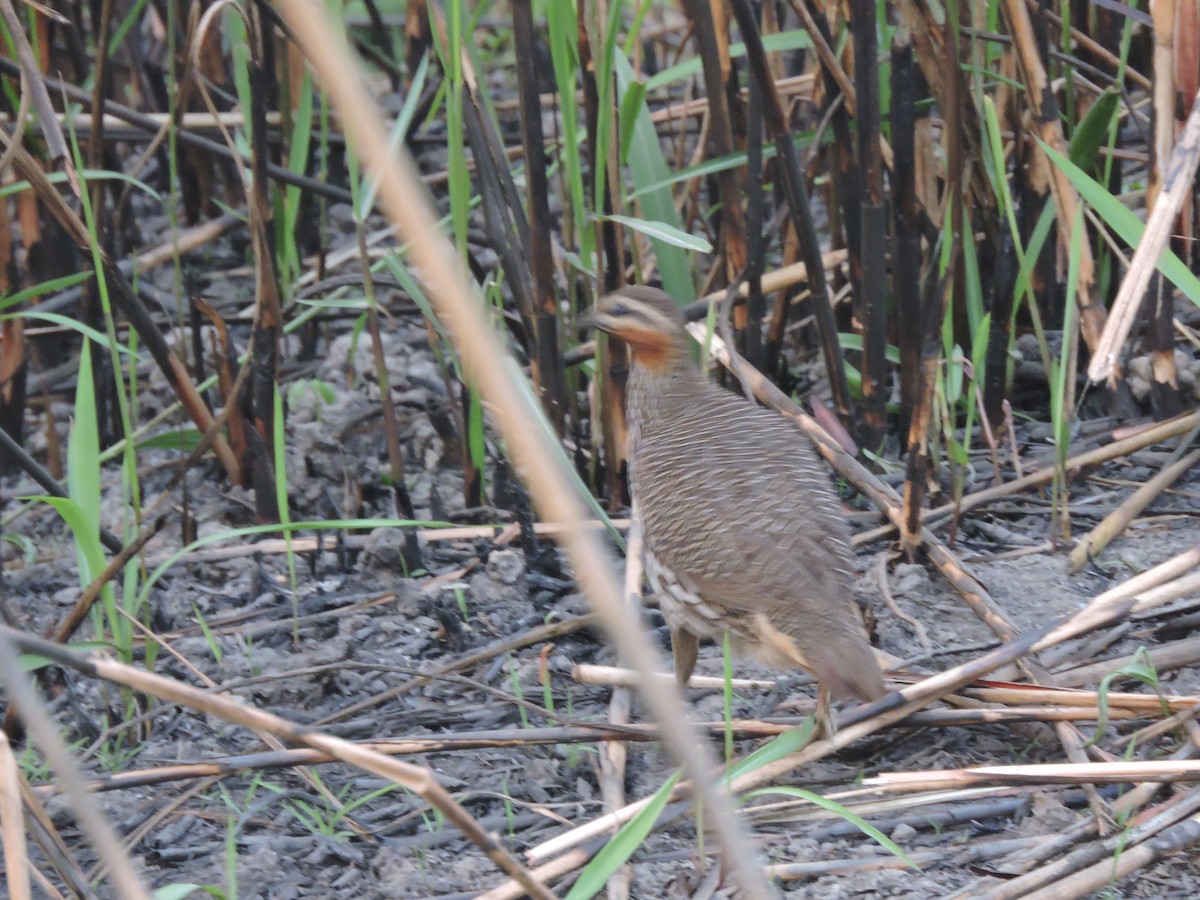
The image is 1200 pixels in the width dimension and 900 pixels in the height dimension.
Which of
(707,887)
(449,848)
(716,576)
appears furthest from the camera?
(716,576)

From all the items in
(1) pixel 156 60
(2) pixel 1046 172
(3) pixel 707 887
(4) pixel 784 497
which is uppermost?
(1) pixel 156 60

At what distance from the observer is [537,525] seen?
3.59 meters

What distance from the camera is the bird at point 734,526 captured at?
2604 millimetres

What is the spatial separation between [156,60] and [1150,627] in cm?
448

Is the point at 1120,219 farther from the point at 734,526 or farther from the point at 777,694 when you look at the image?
the point at 777,694

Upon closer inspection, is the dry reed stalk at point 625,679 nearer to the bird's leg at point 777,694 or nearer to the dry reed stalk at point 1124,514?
the bird's leg at point 777,694

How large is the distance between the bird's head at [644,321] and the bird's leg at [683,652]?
783mm

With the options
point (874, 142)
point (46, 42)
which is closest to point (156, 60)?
point (46, 42)

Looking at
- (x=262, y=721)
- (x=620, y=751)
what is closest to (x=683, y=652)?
(x=620, y=751)

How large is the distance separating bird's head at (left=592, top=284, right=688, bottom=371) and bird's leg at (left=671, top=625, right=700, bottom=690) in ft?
2.57

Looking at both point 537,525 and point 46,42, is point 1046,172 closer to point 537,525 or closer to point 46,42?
point 537,525

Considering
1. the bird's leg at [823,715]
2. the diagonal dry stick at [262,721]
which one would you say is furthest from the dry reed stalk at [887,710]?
the diagonal dry stick at [262,721]

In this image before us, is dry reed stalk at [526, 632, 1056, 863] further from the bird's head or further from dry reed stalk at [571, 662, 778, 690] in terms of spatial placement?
the bird's head

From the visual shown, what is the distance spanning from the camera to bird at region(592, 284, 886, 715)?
8.54 ft
